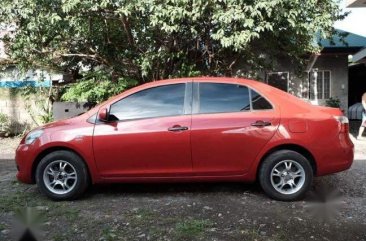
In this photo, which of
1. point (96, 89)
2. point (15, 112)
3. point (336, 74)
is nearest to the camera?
point (96, 89)

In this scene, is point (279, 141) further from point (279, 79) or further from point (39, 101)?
point (279, 79)

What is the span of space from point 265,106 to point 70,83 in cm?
816

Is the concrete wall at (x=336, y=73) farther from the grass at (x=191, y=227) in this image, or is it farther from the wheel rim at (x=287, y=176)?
the grass at (x=191, y=227)

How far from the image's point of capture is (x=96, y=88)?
11.2 meters

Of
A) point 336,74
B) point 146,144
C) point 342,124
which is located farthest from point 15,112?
Answer: point 336,74

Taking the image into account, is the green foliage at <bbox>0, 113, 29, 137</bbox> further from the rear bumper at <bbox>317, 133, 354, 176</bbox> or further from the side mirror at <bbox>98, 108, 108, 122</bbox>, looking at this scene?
the rear bumper at <bbox>317, 133, 354, 176</bbox>

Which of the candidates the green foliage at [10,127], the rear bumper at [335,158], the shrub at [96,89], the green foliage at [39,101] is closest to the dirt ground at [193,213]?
the rear bumper at [335,158]

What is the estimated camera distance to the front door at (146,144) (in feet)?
19.6

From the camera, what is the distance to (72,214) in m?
5.57

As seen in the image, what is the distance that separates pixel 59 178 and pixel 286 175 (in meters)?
2.96

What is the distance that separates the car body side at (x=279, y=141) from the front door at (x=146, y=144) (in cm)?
10

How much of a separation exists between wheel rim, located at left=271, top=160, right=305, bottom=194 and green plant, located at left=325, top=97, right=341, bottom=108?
10.4 metres

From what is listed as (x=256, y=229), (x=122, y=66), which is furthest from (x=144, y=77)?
(x=256, y=229)

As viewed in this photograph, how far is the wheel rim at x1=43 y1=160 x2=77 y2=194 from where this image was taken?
612 centimetres
